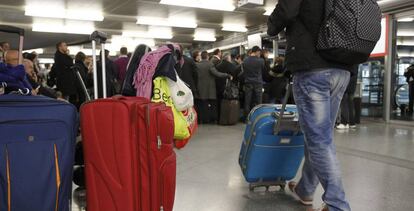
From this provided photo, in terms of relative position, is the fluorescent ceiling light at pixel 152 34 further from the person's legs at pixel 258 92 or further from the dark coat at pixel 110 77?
the dark coat at pixel 110 77

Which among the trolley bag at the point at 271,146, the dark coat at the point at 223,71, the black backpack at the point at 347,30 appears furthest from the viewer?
the dark coat at the point at 223,71

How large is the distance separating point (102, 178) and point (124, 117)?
310 millimetres

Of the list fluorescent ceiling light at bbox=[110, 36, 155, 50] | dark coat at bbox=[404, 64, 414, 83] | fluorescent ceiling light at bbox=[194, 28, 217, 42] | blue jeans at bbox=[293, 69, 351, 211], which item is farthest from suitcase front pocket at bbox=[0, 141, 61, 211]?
fluorescent ceiling light at bbox=[110, 36, 155, 50]

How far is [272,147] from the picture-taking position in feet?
8.05

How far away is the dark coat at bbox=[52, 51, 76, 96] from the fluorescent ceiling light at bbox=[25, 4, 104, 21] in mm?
3619

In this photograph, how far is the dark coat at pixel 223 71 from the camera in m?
7.21

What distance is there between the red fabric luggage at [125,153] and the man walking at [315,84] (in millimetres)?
749

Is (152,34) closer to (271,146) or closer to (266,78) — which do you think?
(266,78)

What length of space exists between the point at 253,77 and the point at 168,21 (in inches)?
207

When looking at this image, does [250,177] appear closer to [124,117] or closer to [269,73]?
[124,117]

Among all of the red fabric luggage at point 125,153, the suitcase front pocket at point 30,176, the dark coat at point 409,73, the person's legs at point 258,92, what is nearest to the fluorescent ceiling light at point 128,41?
the person's legs at point 258,92

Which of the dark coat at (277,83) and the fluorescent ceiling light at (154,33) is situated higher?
the fluorescent ceiling light at (154,33)

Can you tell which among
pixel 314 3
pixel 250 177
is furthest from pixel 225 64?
pixel 314 3

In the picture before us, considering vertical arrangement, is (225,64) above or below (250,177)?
above
